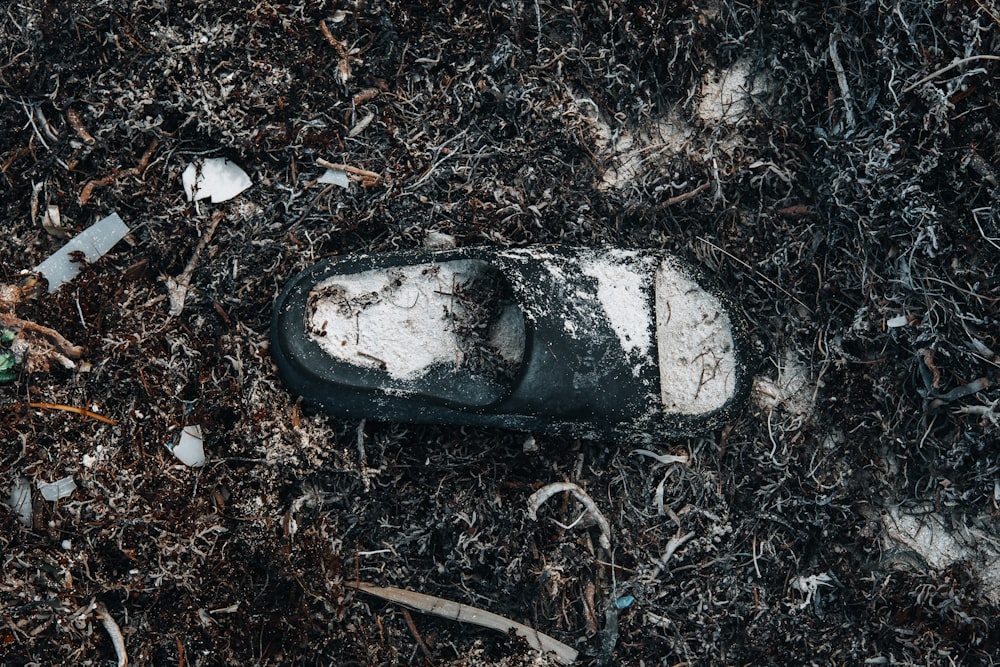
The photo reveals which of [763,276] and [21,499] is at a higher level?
[763,276]

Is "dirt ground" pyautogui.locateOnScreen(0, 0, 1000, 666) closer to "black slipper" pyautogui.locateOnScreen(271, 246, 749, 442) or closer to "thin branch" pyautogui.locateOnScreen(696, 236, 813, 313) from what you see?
"thin branch" pyautogui.locateOnScreen(696, 236, 813, 313)

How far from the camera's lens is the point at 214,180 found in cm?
244

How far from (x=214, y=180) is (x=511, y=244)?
98 cm

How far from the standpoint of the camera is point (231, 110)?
2.41 metres

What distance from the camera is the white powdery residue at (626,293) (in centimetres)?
226

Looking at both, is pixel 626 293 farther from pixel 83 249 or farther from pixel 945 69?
pixel 83 249

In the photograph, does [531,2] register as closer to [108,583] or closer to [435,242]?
[435,242]

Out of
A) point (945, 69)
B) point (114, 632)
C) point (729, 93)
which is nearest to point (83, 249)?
point (114, 632)

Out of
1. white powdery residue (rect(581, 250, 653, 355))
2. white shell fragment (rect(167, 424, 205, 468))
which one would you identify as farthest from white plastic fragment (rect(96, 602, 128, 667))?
white powdery residue (rect(581, 250, 653, 355))

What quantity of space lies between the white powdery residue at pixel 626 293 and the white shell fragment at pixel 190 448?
1.29 m

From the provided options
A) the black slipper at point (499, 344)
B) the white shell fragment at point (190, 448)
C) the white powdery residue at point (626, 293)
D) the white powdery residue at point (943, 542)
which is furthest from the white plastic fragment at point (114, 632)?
the white powdery residue at point (943, 542)

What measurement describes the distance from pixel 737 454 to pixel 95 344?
6.67 ft

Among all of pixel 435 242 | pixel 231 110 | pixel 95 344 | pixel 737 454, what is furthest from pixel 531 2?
pixel 95 344

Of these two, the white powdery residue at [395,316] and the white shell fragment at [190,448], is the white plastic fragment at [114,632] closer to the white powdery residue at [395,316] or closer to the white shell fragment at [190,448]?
the white shell fragment at [190,448]
